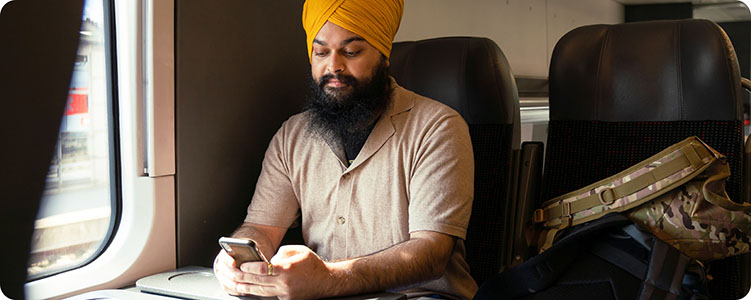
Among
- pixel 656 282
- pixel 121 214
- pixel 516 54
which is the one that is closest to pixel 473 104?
pixel 656 282

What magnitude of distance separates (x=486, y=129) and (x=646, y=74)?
0.49 meters

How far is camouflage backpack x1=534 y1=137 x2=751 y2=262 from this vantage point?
1796 mm

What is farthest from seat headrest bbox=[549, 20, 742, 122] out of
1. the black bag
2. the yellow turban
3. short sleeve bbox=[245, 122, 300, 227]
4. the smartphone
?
the smartphone

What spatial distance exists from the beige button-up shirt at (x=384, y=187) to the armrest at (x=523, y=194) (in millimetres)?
256

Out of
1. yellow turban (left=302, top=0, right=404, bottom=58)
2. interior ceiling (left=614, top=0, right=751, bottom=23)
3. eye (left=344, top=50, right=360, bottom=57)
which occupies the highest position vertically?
interior ceiling (left=614, top=0, right=751, bottom=23)

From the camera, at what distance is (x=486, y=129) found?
2.15m

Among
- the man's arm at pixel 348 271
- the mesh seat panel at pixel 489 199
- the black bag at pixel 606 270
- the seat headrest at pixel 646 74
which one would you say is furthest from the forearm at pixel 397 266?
the seat headrest at pixel 646 74

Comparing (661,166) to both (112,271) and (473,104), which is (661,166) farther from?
(112,271)

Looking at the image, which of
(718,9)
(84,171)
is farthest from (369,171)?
(718,9)

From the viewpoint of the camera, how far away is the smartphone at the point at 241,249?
1.47 meters

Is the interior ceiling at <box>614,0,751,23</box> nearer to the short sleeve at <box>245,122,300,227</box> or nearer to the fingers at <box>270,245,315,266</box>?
the short sleeve at <box>245,122,300,227</box>

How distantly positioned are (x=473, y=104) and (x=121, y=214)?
3.52 feet

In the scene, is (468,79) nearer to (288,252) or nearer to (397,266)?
(397,266)

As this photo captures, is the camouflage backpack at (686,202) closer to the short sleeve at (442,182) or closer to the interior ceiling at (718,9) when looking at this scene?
the short sleeve at (442,182)
